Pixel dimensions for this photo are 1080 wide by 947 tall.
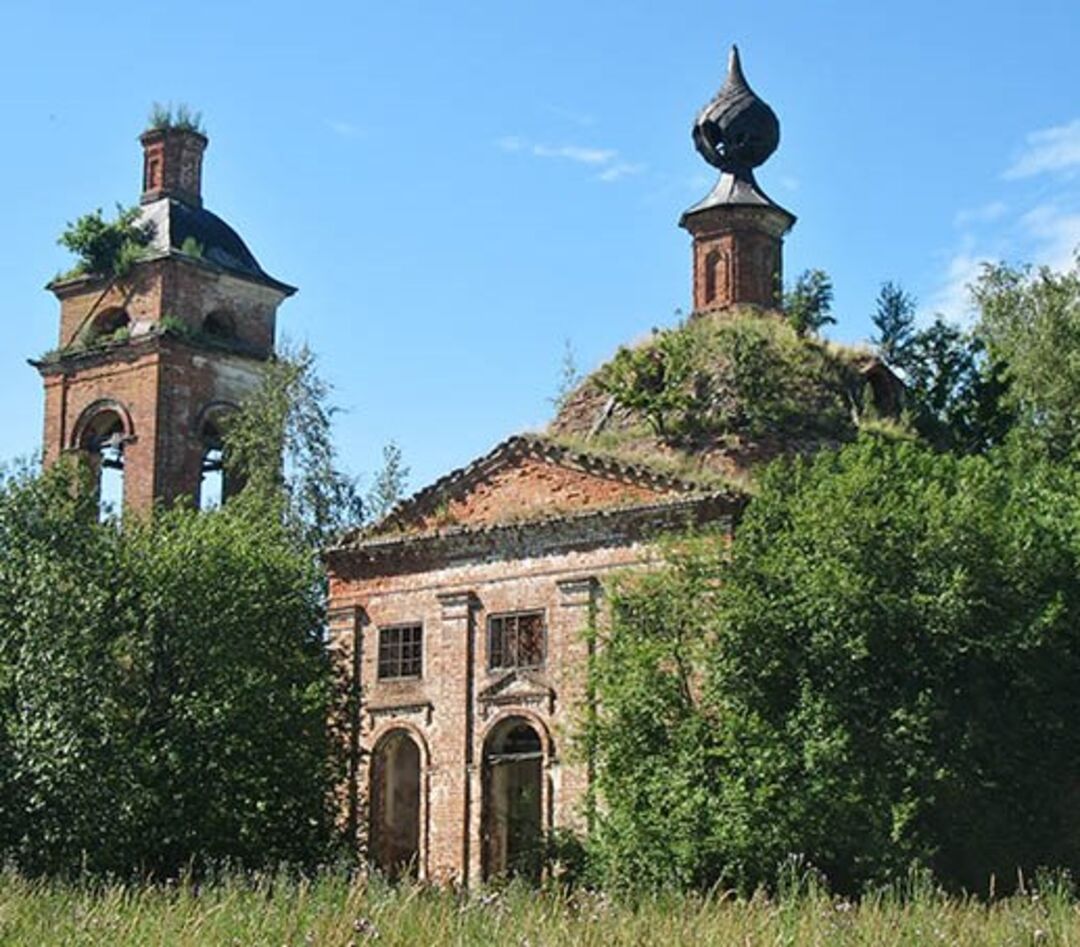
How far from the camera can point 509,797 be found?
1096 inches

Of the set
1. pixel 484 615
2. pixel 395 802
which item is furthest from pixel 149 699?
pixel 484 615

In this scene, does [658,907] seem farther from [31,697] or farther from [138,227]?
[138,227]

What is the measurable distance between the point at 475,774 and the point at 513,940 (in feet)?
55.4

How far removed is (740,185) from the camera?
1223 inches

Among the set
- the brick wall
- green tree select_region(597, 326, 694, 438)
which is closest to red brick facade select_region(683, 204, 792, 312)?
green tree select_region(597, 326, 694, 438)

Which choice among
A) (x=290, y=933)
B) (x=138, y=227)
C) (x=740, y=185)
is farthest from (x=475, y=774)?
(x=290, y=933)

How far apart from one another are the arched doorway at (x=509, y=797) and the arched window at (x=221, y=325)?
36.4 ft

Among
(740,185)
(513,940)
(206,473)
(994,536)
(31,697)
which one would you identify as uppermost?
(740,185)

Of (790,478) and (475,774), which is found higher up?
(790,478)

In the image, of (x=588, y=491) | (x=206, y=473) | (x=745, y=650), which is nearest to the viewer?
(x=745, y=650)

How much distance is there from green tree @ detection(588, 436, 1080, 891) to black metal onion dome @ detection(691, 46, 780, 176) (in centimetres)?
828

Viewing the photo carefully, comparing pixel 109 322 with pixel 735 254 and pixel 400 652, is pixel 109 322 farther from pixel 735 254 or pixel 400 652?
pixel 735 254

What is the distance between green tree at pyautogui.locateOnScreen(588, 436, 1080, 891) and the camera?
73.8ft

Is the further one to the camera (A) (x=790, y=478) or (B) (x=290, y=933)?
(A) (x=790, y=478)
